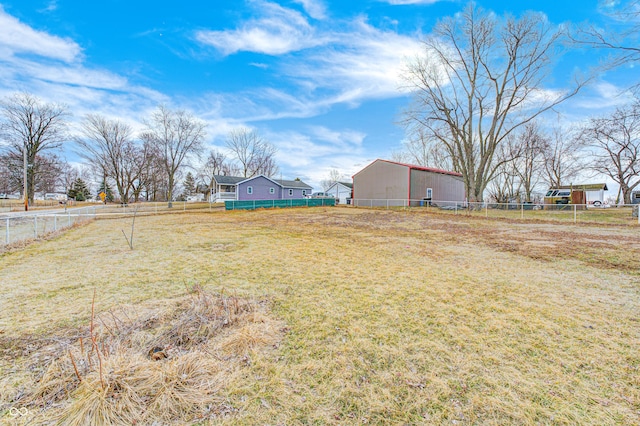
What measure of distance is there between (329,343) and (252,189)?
104 feet

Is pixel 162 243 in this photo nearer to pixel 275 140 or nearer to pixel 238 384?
pixel 238 384

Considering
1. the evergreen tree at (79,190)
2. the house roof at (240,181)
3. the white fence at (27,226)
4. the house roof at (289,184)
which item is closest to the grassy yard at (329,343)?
the white fence at (27,226)

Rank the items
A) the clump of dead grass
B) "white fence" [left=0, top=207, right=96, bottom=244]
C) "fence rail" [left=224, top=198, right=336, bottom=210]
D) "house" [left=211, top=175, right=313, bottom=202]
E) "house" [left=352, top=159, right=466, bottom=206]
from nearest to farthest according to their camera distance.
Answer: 1. the clump of dead grass
2. "white fence" [left=0, top=207, right=96, bottom=244]
3. "house" [left=352, top=159, right=466, bottom=206]
4. "fence rail" [left=224, top=198, right=336, bottom=210]
5. "house" [left=211, top=175, right=313, bottom=202]

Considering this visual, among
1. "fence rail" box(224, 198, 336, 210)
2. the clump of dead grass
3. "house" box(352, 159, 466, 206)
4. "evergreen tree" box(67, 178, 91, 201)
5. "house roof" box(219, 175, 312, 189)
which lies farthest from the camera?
"evergreen tree" box(67, 178, 91, 201)

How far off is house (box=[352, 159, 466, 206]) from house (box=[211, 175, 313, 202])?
1230 cm

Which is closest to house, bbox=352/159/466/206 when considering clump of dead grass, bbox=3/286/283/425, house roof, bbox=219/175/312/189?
house roof, bbox=219/175/312/189

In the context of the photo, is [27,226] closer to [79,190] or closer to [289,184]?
[289,184]

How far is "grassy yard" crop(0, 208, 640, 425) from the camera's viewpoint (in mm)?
1742

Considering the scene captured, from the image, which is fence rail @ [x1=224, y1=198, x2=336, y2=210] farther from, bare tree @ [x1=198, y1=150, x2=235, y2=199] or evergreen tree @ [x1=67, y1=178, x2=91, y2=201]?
evergreen tree @ [x1=67, y1=178, x2=91, y2=201]

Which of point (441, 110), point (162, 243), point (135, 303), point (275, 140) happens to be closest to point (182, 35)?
point (162, 243)

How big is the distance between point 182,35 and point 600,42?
55.8 feet

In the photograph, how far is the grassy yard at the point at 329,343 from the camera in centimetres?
174

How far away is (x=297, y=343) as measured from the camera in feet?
8.42

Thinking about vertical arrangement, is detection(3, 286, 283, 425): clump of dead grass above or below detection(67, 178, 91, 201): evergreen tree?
below
